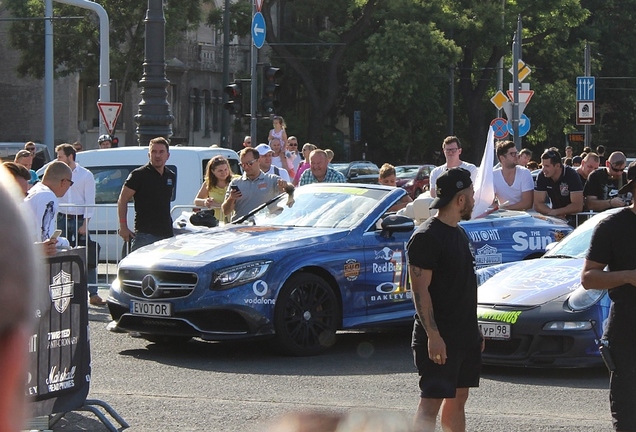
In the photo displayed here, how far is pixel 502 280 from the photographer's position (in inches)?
388

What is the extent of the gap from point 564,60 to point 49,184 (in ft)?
167

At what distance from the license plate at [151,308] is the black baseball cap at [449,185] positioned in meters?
4.33

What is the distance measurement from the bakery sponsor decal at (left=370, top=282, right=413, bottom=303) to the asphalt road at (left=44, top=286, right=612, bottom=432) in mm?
471

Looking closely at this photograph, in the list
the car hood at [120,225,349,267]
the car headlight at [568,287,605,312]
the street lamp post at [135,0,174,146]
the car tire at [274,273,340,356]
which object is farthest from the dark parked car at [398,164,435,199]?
the car headlight at [568,287,605,312]

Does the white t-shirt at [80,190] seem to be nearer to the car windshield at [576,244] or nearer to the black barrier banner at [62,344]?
the car windshield at [576,244]

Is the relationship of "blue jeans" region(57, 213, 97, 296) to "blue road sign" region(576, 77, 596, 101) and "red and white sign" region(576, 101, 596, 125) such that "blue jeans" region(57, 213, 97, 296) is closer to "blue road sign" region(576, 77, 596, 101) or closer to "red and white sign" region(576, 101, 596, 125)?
"red and white sign" region(576, 101, 596, 125)

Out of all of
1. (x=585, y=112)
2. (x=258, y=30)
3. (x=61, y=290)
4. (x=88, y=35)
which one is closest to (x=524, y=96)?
(x=585, y=112)

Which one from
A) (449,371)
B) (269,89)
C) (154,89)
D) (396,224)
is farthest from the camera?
(269,89)

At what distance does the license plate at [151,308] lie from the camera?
9859mm

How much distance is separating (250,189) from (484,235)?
2559 millimetres

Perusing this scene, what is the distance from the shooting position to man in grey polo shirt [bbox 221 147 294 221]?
1252 centimetres

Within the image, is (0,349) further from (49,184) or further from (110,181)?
(110,181)

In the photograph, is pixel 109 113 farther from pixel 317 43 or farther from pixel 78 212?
pixel 317 43

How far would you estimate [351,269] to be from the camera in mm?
10352
